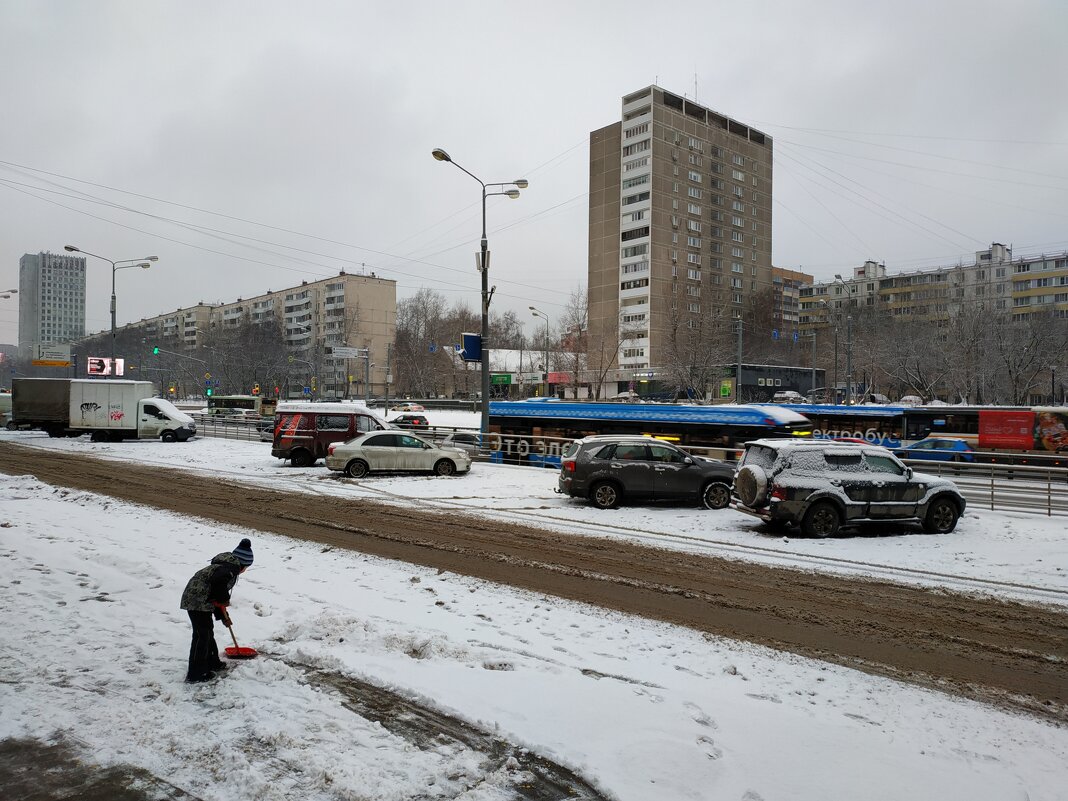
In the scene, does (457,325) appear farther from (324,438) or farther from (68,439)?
(324,438)

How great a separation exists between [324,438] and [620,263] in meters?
73.6

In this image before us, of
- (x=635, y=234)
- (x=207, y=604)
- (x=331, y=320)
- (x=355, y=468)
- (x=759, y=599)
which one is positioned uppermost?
(x=635, y=234)

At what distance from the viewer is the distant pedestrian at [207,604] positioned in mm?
5336

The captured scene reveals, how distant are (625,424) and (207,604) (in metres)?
18.1

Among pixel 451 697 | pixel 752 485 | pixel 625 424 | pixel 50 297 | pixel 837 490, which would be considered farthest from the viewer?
pixel 50 297

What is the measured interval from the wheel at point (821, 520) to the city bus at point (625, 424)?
7.12 metres

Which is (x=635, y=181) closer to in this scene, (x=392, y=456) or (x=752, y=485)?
(x=392, y=456)

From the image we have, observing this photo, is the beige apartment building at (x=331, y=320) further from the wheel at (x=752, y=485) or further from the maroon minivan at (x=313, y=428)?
the wheel at (x=752, y=485)

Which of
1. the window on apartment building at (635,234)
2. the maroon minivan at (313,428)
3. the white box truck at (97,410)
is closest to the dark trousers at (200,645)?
the maroon minivan at (313,428)

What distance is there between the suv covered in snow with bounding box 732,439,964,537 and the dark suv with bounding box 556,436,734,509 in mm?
2282

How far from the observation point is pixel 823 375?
268ft

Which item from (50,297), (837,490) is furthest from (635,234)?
(50,297)

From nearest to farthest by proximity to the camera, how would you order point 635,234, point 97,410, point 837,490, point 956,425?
point 837,490, point 956,425, point 97,410, point 635,234

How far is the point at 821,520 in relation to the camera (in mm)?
11961
